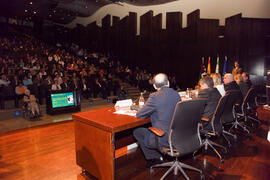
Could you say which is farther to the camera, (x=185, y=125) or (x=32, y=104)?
(x=32, y=104)

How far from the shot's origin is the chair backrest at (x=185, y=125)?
6.48ft

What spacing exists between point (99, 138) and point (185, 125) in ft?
3.13

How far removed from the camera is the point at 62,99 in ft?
21.5

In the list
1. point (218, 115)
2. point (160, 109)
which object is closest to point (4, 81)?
point (160, 109)

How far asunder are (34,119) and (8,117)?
81 centimetres

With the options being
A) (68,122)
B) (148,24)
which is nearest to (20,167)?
(68,122)

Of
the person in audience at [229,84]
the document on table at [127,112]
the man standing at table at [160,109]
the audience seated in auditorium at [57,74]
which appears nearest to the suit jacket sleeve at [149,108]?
the man standing at table at [160,109]

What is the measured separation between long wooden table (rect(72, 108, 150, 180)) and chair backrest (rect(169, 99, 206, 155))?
1.57ft

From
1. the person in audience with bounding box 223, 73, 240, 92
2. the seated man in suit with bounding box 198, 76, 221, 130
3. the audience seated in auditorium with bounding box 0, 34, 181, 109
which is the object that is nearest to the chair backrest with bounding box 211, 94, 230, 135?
the seated man in suit with bounding box 198, 76, 221, 130

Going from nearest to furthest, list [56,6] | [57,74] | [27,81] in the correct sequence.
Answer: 1. [27,81]
2. [57,74]
3. [56,6]

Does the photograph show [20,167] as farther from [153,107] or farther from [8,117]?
[8,117]

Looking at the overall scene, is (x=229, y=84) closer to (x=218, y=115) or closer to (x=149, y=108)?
→ (x=218, y=115)

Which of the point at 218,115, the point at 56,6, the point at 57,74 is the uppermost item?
the point at 56,6

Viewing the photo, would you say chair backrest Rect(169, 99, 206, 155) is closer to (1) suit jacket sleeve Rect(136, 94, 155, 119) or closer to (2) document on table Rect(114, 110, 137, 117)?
(1) suit jacket sleeve Rect(136, 94, 155, 119)
